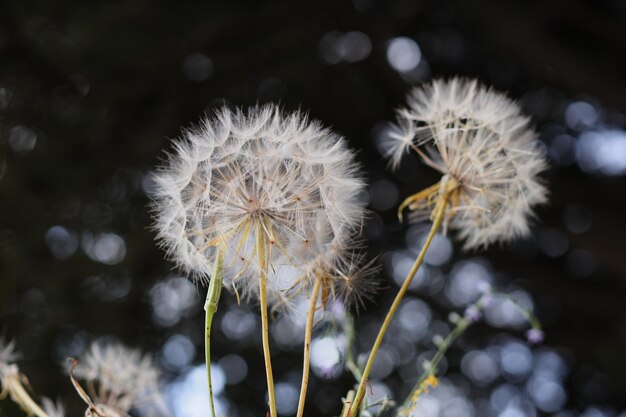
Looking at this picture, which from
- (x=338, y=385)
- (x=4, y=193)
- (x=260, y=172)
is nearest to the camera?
(x=260, y=172)

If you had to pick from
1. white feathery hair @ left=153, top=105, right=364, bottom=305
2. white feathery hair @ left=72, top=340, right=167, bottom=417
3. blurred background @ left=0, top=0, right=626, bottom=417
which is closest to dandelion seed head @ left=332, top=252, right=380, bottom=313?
white feathery hair @ left=153, top=105, right=364, bottom=305

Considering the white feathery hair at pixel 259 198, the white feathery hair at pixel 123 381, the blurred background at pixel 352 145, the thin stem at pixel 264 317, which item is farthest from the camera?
the blurred background at pixel 352 145

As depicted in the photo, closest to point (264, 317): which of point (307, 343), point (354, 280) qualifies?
point (307, 343)

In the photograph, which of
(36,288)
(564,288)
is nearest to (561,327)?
(564,288)

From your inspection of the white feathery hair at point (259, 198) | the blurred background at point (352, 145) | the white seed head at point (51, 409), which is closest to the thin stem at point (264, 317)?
the white feathery hair at point (259, 198)

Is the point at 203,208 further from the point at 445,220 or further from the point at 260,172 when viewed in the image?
the point at 445,220

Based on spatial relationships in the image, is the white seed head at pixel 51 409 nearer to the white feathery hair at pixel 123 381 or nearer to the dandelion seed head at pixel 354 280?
the white feathery hair at pixel 123 381
